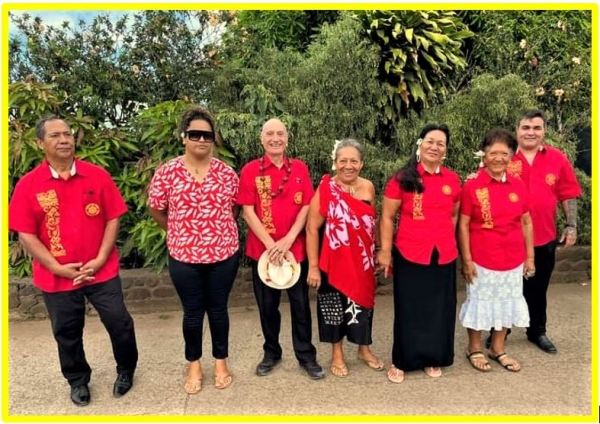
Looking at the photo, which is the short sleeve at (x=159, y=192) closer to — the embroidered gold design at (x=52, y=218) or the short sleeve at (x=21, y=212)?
the embroidered gold design at (x=52, y=218)

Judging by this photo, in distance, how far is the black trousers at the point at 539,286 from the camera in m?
3.67

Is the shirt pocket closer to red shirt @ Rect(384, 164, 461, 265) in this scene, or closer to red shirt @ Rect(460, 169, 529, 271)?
red shirt @ Rect(384, 164, 461, 265)

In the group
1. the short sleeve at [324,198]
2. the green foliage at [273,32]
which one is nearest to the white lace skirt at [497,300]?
the short sleeve at [324,198]

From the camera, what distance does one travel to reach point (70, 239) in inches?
116

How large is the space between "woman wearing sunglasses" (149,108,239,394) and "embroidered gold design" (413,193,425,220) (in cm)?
114

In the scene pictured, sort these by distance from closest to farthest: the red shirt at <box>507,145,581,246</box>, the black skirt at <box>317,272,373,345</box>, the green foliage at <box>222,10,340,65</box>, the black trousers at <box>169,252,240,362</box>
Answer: the black trousers at <box>169,252,240,362</box> < the black skirt at <box>317,272,373,345</box> < the red shirt at <box>507,145,581,246</box> < the green foliage at <box>222,10,340,65</box>

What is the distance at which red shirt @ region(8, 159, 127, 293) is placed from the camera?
9.41 feet

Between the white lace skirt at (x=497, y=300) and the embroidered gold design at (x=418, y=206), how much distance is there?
60cm

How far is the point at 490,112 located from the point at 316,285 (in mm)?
2722

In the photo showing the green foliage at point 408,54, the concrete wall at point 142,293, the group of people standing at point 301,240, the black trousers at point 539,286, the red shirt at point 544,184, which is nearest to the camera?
the group of people standing at point 301,240

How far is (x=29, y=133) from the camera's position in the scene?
4406 mm

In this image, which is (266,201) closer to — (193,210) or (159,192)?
(193,210)

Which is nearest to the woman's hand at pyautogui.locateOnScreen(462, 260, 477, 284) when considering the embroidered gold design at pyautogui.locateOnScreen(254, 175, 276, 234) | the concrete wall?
the embroidered gold design at pyautogui.locateOnScreen(254, 175, 276, 234)

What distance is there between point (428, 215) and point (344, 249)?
57 centimetres
